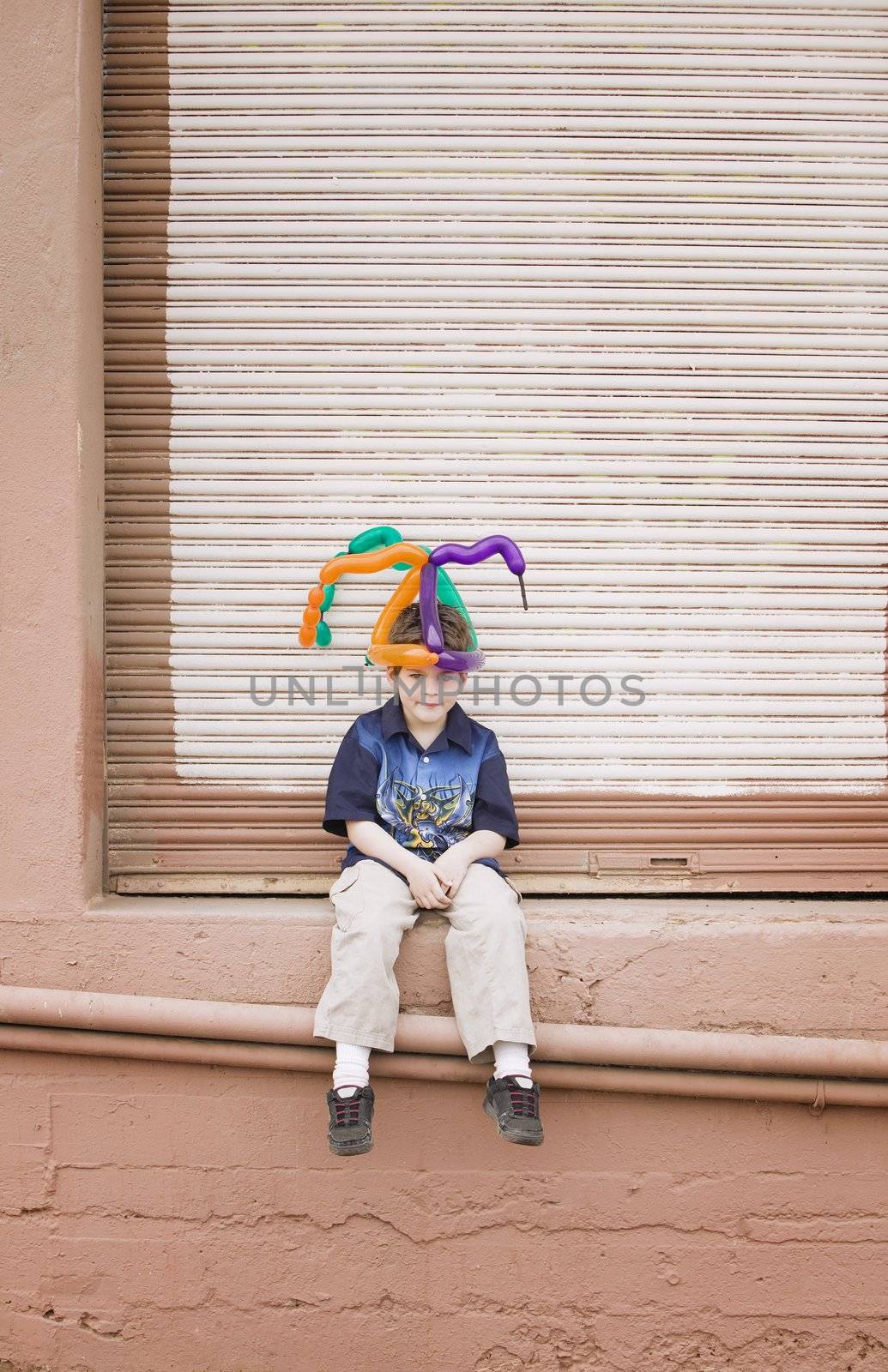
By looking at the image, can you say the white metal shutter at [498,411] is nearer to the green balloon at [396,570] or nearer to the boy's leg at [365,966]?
the green balloon at [396,570]

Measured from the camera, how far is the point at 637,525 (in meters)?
3.18

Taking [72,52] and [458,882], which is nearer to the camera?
[458,882]

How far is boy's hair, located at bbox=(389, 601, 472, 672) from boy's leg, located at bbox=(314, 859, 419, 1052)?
65cm

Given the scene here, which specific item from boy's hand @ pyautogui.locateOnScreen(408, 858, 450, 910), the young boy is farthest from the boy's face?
boy's hand @ pyautogui.locateOnScreen(408, 858, 450, 910)

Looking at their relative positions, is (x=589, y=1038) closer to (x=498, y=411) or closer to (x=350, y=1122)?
(x=350, y=1122)

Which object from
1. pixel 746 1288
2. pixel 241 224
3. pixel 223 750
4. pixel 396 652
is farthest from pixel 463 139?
pixel 746 1288

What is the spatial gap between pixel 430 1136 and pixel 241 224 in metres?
2.79

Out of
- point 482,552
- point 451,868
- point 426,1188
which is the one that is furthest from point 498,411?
point 426,1188

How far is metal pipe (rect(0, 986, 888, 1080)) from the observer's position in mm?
2762

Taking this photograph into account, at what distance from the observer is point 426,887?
2.66 meters

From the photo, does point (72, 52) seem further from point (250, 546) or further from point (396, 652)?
point (396, 652)

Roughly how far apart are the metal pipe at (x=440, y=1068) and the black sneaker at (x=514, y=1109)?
0.21 m

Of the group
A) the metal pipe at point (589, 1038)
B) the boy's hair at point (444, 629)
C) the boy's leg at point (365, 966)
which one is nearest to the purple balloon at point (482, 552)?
the boy's hair at point (444, 629)

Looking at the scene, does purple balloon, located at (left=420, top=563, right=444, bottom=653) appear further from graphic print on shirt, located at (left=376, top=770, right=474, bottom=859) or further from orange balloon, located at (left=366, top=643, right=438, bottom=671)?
graphic print on shirt, located at (left=376, top=770, right=474, bottom=859)
